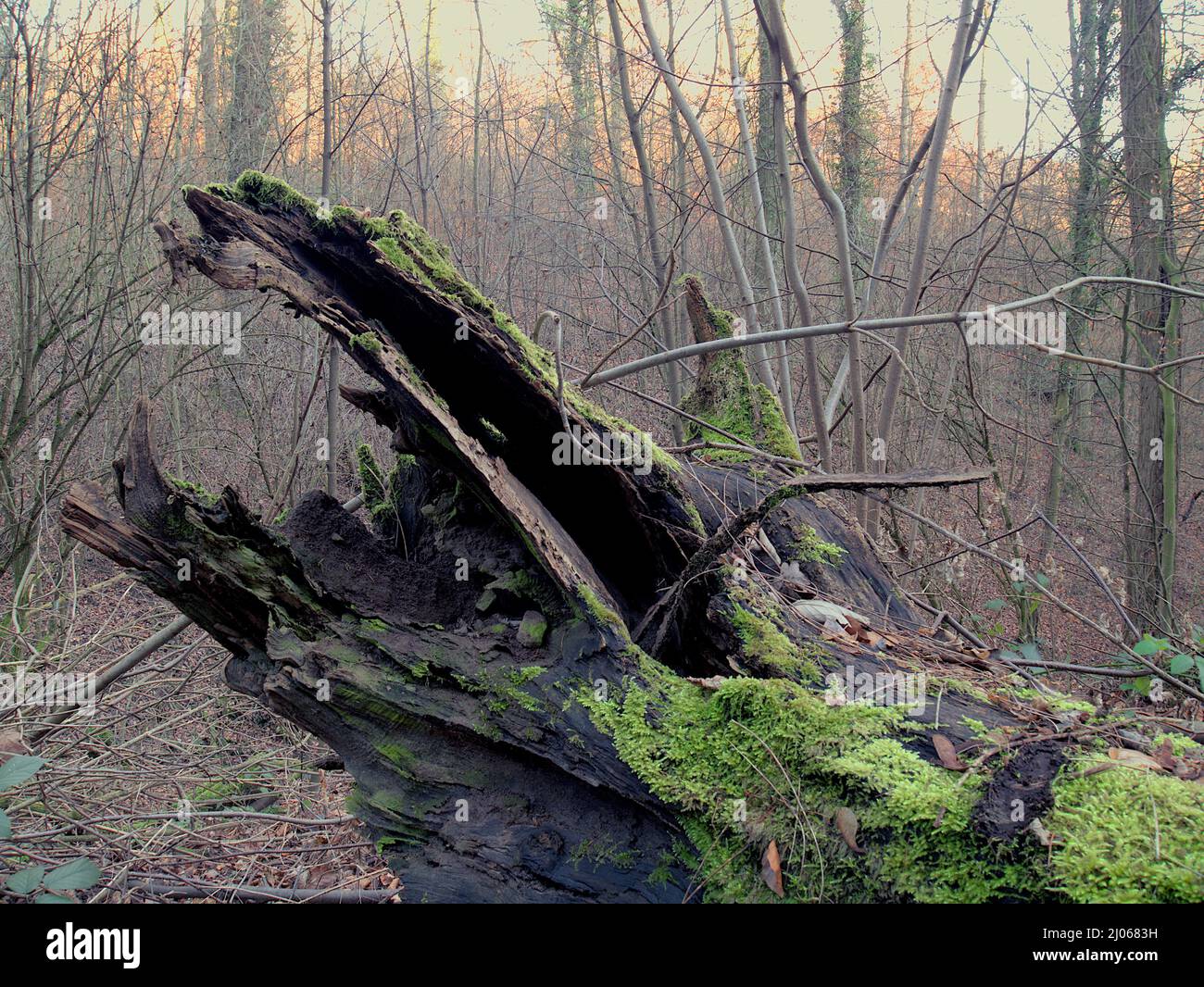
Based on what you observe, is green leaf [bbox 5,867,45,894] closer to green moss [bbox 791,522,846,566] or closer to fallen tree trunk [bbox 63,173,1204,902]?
fallen tree trunk [bbox 63,173,1204,902]

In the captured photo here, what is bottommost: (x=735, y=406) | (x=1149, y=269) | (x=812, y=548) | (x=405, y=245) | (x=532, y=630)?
(x=532, y=630)

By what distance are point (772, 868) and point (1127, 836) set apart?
85 cm

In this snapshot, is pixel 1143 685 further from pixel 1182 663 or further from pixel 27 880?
pixel 27 880

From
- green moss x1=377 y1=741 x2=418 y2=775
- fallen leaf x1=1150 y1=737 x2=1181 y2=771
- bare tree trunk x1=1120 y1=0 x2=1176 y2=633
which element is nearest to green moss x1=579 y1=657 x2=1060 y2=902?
fallen leaf x1=1150 y1=737 x2=1181 y2=771

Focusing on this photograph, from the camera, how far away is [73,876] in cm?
256

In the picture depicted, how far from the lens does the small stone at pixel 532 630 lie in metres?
2.86

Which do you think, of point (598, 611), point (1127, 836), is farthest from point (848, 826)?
point (598, 611)

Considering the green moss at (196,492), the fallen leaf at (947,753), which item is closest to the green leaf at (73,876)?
the green moss at (196,492)

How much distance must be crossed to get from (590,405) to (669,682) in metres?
1.19

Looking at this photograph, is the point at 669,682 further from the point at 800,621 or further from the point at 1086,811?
the point at 1086,811

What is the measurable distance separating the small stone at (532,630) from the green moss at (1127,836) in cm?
168

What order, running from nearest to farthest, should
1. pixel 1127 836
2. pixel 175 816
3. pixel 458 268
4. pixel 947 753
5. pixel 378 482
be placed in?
pixel 1127 836 → pixel 947 753 → pixel 175 816 → pixel 378 482 → pixel 458 268

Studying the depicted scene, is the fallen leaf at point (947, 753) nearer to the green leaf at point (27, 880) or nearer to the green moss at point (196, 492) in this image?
the green moss at point (196, 492)

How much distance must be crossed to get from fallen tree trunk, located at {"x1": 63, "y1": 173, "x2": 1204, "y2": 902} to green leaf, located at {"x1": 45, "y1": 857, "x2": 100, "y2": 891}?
75cm
